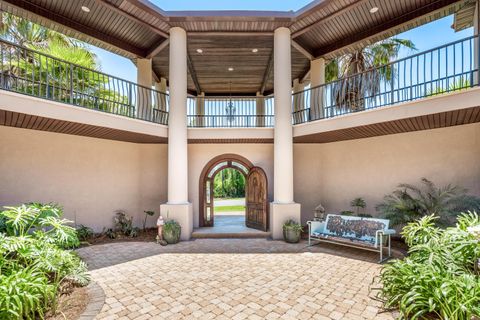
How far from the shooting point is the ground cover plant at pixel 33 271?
3387 mm

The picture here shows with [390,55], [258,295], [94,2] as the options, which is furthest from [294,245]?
[390,55]

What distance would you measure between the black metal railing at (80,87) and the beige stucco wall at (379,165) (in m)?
6.67

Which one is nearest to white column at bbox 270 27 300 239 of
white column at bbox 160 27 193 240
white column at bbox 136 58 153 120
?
white column at bbox 160 27 193 240

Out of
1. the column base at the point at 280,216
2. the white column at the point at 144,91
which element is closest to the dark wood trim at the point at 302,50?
the white column at the point at 144,91

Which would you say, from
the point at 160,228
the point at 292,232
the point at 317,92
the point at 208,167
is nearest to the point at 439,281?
the point at 292,232

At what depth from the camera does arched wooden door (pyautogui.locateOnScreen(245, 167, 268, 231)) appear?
9.38 meters

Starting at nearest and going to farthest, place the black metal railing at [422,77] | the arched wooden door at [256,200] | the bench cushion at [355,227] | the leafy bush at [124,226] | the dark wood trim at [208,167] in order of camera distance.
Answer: the black metal railing at [422,77]
the bench cushion at [355,227]
the leafy bush at [124,226]
the arched wooden door at [256,200]
the dark wood trim at [208,167]

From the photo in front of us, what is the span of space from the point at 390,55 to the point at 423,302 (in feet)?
42.0

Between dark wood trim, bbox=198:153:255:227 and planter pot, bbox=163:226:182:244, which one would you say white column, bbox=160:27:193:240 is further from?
dark wood trim, bbox=198:153:255:227

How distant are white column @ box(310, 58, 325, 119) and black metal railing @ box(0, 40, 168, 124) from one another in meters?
6.38

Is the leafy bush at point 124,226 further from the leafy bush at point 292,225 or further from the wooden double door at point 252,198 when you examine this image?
the leafy bush at point 292,225

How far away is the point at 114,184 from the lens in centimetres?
961

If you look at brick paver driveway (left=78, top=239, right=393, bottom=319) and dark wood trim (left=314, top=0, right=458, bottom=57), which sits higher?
dark wood trim (left=314, top=0, right=458, bottom=57)

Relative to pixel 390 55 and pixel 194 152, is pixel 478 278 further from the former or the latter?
pixel 390 55
